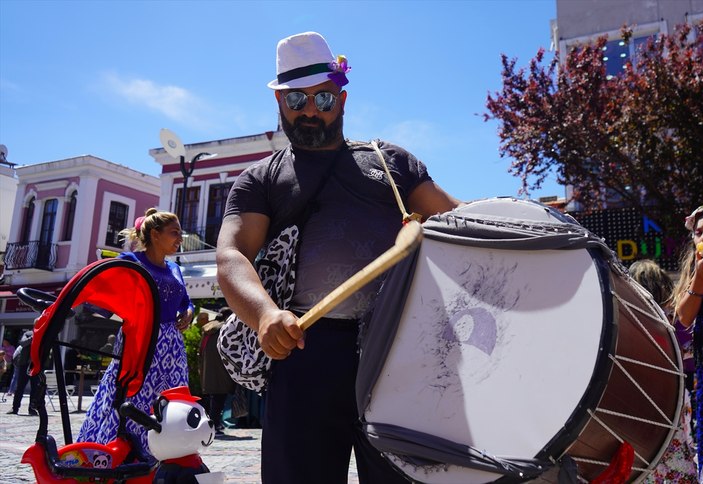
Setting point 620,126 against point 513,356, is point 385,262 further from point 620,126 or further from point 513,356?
point 620,126

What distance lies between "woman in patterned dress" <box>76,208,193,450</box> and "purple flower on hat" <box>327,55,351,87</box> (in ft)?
7.03

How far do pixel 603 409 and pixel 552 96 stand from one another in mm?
10444

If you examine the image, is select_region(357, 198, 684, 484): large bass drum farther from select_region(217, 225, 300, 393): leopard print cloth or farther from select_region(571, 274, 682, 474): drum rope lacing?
select_region(217, 225, 300, 393): leopard print cloth

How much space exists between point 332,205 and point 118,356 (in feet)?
6.63

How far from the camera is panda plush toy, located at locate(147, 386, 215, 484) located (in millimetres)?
2746

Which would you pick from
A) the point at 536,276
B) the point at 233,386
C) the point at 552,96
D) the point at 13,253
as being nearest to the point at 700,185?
the point at 552,96

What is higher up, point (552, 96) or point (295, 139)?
point (552, 96)

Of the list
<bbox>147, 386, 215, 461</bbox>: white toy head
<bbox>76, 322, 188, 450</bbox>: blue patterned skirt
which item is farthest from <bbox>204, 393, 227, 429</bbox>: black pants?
<bbox>147, 386, 215, 461</bbox>: white toy head

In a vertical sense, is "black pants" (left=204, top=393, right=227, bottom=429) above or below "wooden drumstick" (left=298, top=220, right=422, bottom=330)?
below

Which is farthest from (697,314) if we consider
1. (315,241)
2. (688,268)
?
(315,241)

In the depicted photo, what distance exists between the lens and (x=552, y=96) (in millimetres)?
10906

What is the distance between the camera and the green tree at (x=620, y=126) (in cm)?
996

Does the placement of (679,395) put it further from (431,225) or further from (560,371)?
(431,225)

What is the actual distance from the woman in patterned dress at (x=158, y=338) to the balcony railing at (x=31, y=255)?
2185 centimetres
